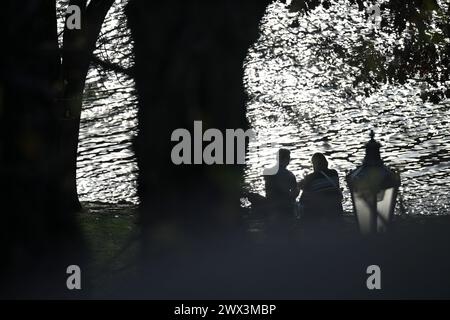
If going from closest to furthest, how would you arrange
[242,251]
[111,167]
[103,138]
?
[242,251], [111,167], [103,138]

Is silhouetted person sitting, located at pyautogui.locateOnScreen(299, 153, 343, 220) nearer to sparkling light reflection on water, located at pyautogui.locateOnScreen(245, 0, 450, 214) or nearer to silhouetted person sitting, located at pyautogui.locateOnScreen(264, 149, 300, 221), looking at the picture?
silhouetted person sitting, located at pyautogui.locateOnScreen(264, 149, 300, 221)

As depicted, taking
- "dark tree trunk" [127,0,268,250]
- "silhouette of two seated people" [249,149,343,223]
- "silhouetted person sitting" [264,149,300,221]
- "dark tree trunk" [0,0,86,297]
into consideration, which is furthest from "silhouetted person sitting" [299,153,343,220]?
"dark tree trunk" [0,0,86,297]

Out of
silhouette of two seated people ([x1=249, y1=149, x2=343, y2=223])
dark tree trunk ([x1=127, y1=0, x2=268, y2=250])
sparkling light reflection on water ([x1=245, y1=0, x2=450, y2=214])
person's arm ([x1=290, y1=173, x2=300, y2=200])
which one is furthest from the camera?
sparkling light reflection on water ([x1=245, y1=0, x2=450, y2=214])

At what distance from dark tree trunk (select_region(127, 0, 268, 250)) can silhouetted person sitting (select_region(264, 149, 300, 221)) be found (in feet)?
1.79

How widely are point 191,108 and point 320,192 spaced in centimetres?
164

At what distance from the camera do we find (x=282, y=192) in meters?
11.6

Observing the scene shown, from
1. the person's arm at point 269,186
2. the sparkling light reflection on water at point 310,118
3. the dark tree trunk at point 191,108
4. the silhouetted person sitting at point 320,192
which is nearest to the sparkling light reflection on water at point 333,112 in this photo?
the sparkling light reflection on water at point 310,118

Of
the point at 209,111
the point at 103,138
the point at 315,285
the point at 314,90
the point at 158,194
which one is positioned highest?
the point at 314,90

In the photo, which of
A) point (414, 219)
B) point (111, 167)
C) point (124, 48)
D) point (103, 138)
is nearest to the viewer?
point (414, 219)

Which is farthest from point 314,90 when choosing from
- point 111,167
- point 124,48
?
point 111,167

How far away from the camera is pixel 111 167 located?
2084 cm

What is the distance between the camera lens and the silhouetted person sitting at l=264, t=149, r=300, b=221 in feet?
38.0

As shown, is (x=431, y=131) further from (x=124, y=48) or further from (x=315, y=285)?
(x=315, y=285)

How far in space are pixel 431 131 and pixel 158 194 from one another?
1263cm
